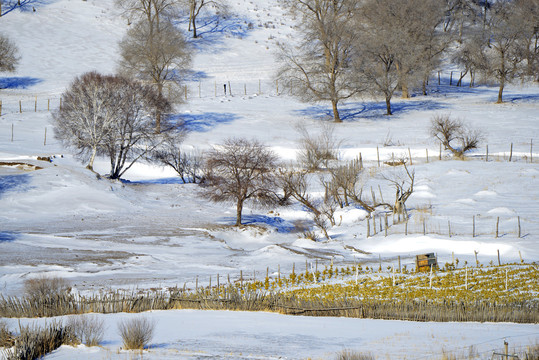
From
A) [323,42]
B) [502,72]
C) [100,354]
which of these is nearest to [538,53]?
[502,72]

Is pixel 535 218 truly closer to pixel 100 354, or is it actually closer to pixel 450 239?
pixel 450 239

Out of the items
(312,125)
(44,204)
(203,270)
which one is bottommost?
(203,270)

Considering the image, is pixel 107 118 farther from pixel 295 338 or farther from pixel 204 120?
pixel 295 338

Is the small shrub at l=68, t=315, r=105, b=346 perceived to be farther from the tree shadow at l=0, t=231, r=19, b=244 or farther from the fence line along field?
the tree shadow at l=0, t=231, r=19, b=244

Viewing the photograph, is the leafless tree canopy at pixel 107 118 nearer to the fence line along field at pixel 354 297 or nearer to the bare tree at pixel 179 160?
the bare tree at pixel 179 160

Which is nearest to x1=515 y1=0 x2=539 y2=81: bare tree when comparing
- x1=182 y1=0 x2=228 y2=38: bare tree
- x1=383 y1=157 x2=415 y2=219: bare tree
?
x1=383 y1=157 x2=415 y2=219: bare tree

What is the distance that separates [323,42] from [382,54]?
22.6 feet

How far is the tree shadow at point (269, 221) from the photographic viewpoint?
4136cm

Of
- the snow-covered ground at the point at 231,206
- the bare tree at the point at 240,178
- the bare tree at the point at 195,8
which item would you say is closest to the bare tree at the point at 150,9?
the bare tree at the point at 195,8

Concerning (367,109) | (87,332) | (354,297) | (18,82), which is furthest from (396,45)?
(87,332)

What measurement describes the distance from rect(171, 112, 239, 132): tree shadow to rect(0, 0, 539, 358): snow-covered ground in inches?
12.4

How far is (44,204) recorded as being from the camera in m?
39.4

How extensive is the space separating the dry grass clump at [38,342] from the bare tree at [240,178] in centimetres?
2727

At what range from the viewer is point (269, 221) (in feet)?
141
